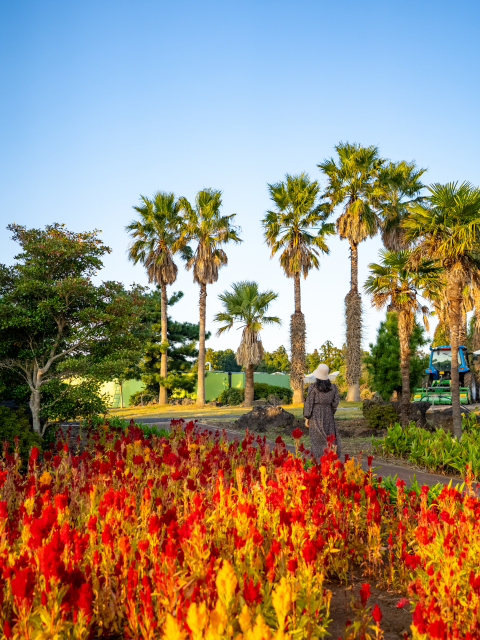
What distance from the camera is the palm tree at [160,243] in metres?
27.7

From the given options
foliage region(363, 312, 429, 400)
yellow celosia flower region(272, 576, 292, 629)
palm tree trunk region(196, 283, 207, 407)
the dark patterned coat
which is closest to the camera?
yellow celosia flower region(272, 576, 292, 629)

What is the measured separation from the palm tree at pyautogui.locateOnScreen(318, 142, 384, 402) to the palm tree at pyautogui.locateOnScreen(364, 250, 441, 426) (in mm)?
13548

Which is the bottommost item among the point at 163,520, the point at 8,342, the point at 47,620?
the point at 47,620

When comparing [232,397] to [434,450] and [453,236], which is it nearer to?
[453,236]

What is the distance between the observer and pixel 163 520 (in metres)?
2.45

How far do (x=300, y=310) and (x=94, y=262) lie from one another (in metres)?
17.9

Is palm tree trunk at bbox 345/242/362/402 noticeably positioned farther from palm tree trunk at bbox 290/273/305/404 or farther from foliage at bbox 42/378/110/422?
foliage at bbox 42/378/110/422

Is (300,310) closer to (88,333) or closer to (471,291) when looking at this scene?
(471,291)

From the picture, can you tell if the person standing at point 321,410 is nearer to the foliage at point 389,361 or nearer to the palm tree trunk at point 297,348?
the foliage at point 389,361

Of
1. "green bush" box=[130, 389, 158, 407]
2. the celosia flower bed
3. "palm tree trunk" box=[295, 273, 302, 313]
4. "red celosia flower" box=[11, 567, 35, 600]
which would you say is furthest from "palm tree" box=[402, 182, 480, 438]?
"green bush" box=[130, 389, 158, 407]

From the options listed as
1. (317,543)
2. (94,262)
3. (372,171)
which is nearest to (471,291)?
(372,171)

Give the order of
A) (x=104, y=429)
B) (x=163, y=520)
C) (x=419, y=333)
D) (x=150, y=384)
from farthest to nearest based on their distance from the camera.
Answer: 1. (x=150, y=384)
2. (x=419, y=333)
3. (x=104, y=429)
4. (x=163, y=520)

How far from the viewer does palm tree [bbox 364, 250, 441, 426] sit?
38.2 ft

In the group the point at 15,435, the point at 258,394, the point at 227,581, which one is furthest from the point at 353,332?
the point at 227,581
